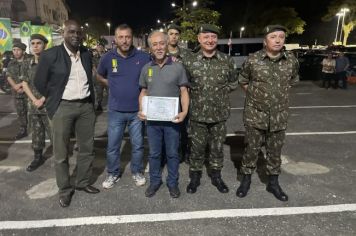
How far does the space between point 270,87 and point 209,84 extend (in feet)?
2.44

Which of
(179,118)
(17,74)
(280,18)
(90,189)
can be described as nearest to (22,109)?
(17,74)

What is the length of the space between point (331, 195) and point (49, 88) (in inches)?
149

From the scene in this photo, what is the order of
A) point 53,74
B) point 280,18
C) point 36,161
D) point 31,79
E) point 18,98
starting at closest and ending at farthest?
point 53,74 < point 31,79 < point 36,161 < point 18,98 < point 280,18

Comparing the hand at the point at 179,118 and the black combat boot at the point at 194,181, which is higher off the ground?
the hand at the point at 179,118

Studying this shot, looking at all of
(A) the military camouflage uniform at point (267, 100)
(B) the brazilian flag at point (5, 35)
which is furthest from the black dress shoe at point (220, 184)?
(B) the brazilian flag at point (5, 35)

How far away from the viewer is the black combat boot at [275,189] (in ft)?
14.0

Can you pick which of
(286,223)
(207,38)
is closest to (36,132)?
(207,38)

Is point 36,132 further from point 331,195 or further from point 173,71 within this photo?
point 331,195

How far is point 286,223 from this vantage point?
12.1ft

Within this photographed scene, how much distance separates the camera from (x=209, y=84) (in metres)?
4.25

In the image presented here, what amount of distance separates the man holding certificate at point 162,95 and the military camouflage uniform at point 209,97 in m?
0.24

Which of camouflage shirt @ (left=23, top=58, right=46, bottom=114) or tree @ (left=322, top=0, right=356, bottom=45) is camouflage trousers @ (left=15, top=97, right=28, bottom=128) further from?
tree @ (left=322, top=0, right=356, bottom=45)

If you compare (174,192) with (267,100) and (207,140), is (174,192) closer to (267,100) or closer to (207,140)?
(207,140)

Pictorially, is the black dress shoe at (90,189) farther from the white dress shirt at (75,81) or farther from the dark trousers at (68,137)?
the white dress shirt at (75,81)
